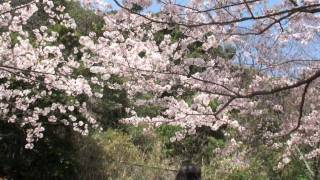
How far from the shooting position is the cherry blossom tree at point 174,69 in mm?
5633

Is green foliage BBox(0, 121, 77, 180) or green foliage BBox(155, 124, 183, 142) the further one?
green foliage BBox(155, 124, 183, 142)

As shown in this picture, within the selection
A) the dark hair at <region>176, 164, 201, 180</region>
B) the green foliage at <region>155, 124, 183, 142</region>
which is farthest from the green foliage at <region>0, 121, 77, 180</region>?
the dark hair at <region>176, 164, 201, 180</region>

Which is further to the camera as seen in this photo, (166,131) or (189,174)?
(166,131)

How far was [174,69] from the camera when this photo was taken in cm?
648

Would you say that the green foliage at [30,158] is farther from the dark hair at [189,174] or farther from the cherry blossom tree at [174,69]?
the dark hair at [189,174]

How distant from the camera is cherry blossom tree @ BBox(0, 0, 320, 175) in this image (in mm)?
5633

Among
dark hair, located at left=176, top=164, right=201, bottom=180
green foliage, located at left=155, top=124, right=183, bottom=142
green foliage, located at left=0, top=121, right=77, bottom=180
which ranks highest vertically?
green foliage, located at left=155, top=124, right=183, bottom=142

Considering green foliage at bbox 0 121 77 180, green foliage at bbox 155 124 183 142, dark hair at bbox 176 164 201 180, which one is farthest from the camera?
green foliage at bbox 155 124 183 142

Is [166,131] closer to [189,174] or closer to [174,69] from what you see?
[174,69]

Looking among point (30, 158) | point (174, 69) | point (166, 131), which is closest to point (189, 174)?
point (174, 69)

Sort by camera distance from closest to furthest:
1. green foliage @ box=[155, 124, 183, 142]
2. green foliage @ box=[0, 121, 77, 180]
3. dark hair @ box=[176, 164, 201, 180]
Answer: dark hair @ box=[176, 164, 201, 180] → green foliage @ box=[0, 121, 77, 180] → green foliage @ box=[155, 124, 183, 142]

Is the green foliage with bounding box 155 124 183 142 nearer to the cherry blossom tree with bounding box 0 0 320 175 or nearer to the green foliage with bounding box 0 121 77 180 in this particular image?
the cherry blossom tree with bounding box 0 0 320 175

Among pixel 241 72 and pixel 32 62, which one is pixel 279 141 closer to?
pixel 241 72

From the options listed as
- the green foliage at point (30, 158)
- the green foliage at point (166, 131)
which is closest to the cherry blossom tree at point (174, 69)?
the green foliage at point (30, 158)
